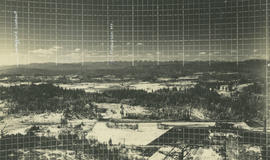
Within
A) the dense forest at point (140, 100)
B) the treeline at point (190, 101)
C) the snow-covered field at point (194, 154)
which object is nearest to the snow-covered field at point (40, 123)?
the dense forest at point (140, 100)

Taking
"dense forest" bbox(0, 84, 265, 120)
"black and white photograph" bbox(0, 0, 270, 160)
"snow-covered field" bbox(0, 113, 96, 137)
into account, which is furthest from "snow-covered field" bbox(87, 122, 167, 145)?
"dense forest" bbox(0, 84, 265, 120)

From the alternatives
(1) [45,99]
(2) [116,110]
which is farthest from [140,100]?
(1) [45,99]

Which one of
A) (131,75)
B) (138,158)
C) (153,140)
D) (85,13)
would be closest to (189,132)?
(153,140)

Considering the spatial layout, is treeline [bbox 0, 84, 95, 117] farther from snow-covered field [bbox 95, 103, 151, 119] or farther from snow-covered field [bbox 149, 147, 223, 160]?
snow-covered field [bbox 149, 147, 223, 160]

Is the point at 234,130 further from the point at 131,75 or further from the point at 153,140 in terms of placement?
the point at 131,75

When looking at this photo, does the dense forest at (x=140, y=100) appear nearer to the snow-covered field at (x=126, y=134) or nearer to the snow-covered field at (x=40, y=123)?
the snow-covered field at (x=40, y=123)
